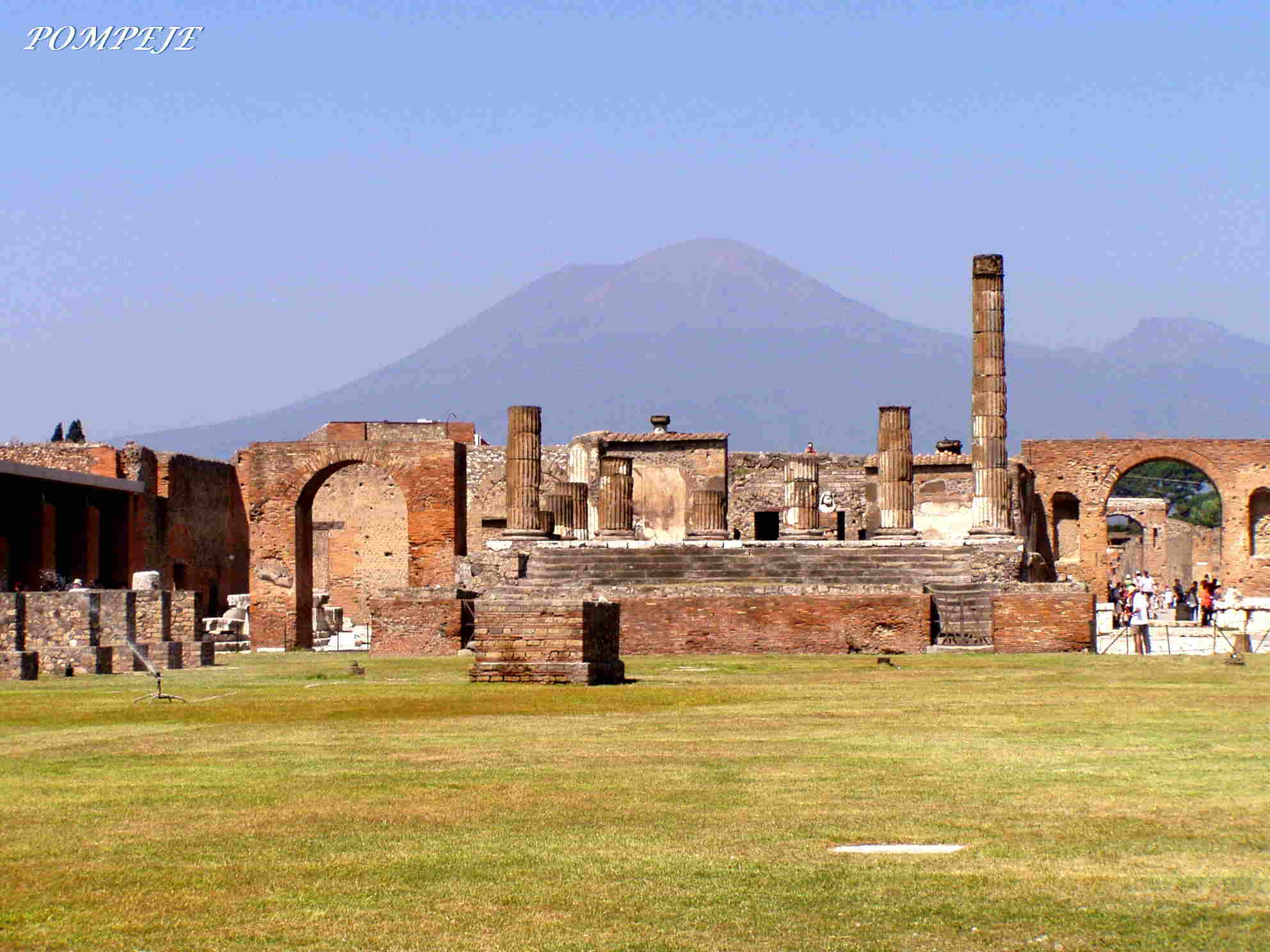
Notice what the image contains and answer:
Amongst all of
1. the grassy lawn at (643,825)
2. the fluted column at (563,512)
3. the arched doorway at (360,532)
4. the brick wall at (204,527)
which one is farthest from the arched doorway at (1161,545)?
the grassy lawn at (643,825)

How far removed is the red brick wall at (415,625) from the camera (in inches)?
1227

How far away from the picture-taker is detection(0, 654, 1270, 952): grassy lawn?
745cm

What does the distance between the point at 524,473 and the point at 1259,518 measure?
27.5m

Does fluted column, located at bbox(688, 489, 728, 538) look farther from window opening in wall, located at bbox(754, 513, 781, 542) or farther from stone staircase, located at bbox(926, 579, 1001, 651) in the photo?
window opening in wall, located at bbox(754, 513, 781, 542)

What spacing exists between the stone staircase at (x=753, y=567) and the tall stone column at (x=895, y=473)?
3416 mm

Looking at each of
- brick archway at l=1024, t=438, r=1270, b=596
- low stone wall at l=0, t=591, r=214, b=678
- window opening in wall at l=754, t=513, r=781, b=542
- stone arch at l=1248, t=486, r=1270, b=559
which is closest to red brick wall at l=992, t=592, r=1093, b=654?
low stone wall at l=0, t=591, r=214, b=678

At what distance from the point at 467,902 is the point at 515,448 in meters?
32.8

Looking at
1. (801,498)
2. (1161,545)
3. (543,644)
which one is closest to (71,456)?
(801,498)

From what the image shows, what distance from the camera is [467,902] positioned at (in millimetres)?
7945

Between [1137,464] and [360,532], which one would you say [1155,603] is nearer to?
[1137,464]

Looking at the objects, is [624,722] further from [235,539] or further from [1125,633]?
[235,539]

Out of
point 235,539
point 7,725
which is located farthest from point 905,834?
point 235,539

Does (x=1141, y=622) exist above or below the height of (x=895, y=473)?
below

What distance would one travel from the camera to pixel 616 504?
133 feet
